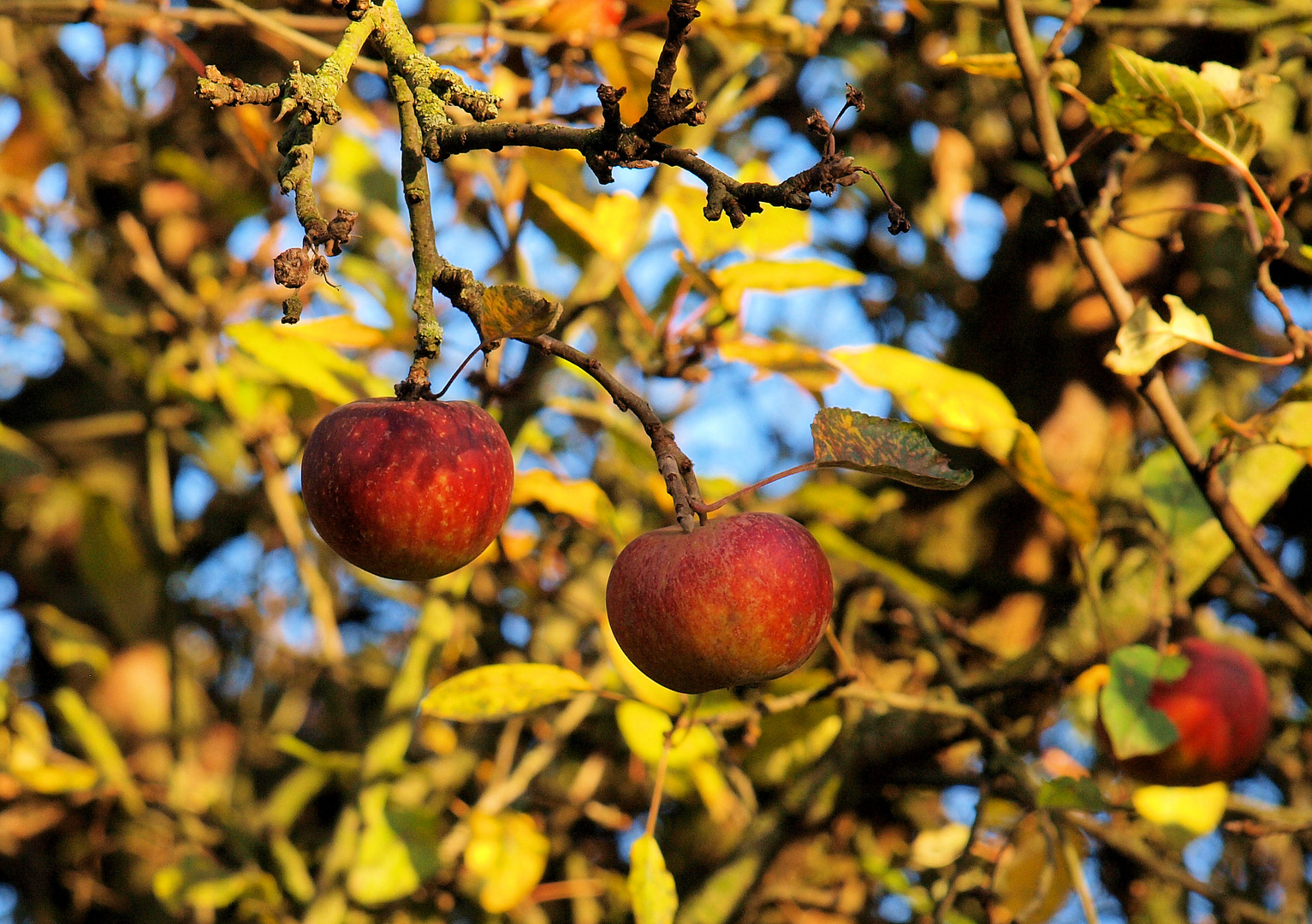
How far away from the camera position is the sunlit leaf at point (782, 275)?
1.30 meters

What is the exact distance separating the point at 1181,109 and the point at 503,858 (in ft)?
4.08

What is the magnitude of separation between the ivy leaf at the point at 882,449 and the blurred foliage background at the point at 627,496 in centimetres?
42

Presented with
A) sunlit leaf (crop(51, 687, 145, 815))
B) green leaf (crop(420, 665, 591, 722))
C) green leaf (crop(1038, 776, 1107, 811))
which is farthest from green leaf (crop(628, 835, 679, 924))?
sunlit leaf (crop(51, 687, 145, 815))

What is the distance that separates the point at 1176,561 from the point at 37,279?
1752 mm

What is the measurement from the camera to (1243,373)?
6.66 feet

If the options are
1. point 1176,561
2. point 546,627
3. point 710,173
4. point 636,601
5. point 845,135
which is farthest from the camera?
point 845,135

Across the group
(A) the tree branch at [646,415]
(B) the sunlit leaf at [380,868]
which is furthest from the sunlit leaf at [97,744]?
(A) the tree branch at [646,415]

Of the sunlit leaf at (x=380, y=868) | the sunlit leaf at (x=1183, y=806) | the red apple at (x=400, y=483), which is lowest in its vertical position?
the sunlit leaf at (x=380, y=868)

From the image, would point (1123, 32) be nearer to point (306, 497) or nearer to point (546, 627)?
point (546, 627)

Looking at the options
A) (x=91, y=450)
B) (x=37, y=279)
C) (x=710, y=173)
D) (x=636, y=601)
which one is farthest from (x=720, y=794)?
(x=91, y=450)

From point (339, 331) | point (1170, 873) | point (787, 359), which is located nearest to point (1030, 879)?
point (1170, 873)

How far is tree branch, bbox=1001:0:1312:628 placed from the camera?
1.08 m

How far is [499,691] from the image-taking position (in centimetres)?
115

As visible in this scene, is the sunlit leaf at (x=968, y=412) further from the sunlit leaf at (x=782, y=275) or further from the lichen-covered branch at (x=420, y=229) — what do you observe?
the lichen-covered branch at (x=420, y=229)
